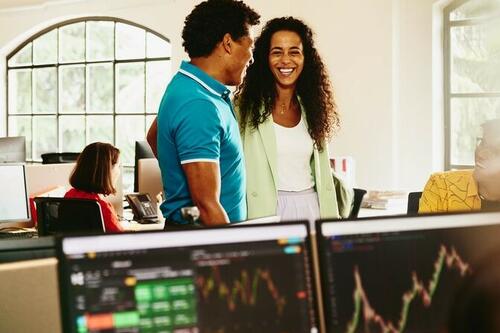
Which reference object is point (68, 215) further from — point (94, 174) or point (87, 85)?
point (87, 85)

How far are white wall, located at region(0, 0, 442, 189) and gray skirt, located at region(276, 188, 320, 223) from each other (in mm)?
3528

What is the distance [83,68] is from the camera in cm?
933

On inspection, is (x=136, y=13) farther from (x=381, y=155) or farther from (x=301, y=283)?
(x=301, y=283)

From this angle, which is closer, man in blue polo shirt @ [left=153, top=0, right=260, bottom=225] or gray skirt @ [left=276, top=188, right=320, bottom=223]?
man in blue polo shirt @ [left=153, top=0, right=260, bottom=225]

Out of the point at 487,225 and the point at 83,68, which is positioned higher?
the point at 83,68

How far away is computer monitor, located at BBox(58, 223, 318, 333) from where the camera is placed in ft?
3.57

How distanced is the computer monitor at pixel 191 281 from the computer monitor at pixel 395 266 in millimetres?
49

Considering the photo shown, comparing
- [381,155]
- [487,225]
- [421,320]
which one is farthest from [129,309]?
[381,155]

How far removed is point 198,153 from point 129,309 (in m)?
0.91

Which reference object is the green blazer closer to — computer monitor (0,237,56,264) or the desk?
computer monitor (0,237,56,264)

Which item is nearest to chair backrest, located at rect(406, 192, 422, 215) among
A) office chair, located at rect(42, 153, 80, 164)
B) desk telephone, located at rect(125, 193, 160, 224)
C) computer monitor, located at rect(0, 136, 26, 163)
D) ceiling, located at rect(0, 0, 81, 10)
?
desk telephone, located at rect(125, 193, 160, 224)

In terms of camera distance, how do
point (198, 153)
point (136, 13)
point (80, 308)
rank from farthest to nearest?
1. point (136, 13)
2. point (198, 153)
3. point (80, 308)

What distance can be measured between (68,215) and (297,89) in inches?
49.3

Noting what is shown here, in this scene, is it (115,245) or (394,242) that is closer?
(115,245)
